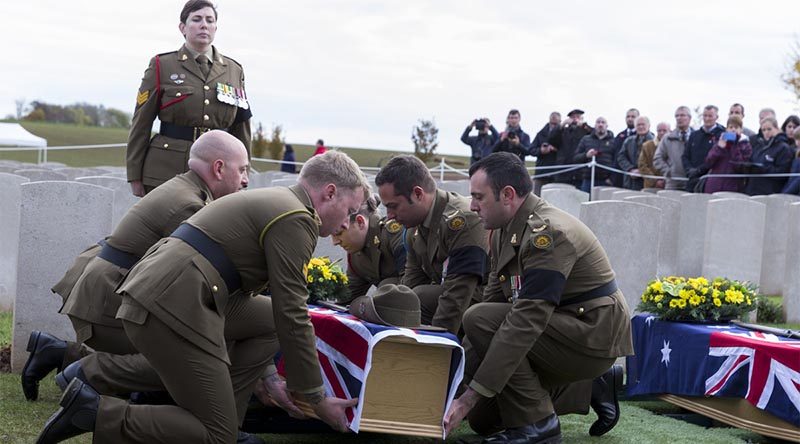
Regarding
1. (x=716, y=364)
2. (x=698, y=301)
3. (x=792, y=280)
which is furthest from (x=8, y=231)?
(x=792, y=280)

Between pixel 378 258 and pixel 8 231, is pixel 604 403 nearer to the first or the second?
pixel 378 258

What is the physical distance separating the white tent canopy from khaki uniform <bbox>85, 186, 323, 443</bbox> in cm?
2061

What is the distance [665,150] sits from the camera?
15094mm

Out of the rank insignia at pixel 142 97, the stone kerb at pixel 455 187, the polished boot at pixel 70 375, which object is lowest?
the polished boot at pixel 70 375

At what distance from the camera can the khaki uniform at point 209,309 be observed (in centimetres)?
396

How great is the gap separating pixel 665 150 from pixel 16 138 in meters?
15.3

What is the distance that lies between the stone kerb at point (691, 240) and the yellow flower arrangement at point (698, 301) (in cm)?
613

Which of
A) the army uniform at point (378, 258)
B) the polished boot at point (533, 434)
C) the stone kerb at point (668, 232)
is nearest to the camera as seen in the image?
the polished boot at point (533, 434)

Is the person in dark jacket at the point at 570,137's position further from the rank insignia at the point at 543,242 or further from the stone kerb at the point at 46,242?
the rank insignia at the point at 543,242

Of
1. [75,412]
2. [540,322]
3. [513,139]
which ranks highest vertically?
[513,139]

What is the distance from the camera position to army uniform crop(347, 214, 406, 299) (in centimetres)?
598

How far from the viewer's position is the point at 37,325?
244 inches

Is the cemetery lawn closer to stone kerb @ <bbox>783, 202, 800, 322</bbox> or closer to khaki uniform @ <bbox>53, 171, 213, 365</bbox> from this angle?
khaki uniform @ <bbox>53, 171, 213, 365</bbox>

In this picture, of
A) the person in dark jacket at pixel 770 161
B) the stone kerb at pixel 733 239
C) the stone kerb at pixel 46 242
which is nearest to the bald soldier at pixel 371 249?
the stone kerb at pixel 46 242
